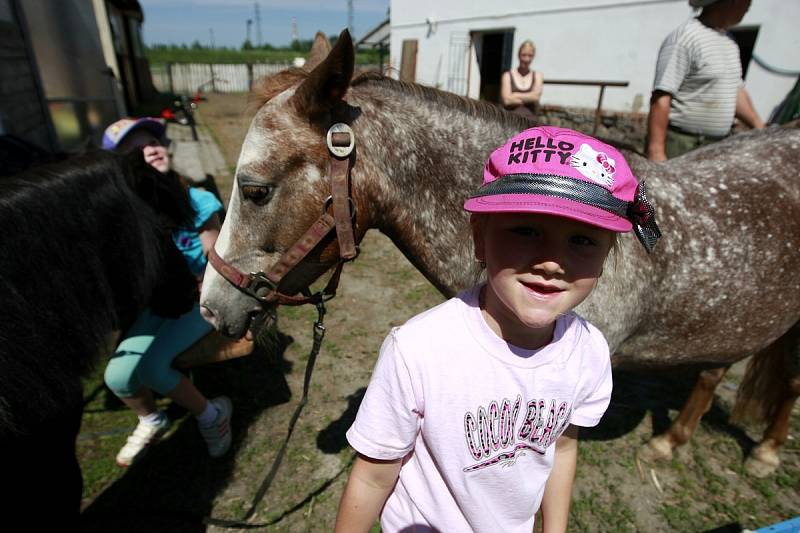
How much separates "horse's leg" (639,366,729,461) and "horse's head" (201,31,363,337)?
101 inches

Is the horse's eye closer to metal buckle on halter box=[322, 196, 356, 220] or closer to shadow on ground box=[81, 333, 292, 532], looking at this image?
metal buckle on halter box=[322, 196, 356, 220]

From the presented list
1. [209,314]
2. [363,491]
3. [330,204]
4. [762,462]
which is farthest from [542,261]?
[762,462]

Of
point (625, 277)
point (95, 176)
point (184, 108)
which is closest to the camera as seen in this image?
point (625, 277)

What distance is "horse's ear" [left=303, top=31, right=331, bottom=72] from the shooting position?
6.33 ft

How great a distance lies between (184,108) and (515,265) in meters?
13.4

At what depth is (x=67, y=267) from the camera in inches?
63.2

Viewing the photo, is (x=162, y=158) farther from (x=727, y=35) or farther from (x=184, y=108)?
(x=184, y=108)

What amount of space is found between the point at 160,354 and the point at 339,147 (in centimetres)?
190

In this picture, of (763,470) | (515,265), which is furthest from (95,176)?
(763,470)

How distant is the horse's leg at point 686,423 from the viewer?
9.07ft

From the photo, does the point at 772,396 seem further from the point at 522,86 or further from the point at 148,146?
the point at 522,86

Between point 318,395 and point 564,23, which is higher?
point 564,23

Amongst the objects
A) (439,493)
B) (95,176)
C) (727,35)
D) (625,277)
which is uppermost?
(727,35)

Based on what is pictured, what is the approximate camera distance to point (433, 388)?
1034 mm
